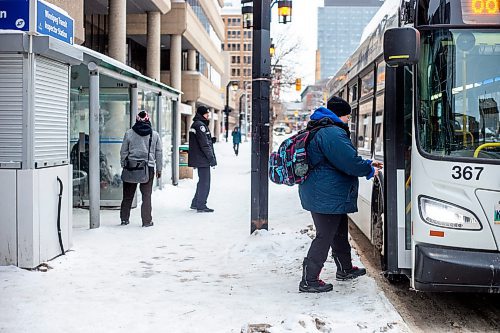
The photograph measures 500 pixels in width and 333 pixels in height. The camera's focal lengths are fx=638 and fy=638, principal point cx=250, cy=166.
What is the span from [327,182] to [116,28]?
60.2ft

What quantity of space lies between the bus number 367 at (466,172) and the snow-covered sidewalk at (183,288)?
4.18 ft

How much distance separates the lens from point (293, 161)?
244 inches

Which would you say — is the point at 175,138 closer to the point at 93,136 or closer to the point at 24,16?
the point at 93,136

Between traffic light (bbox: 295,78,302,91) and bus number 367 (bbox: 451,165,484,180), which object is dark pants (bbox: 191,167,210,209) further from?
traffic light (bbox: 295,78,302,91)

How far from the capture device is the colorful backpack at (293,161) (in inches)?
242

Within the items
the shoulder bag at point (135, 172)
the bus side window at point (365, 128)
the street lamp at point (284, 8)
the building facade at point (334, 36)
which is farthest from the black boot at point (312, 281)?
the building facade at point (334, 36)

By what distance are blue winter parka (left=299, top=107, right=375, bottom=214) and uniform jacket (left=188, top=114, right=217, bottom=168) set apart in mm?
6148

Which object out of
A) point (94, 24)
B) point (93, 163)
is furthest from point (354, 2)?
point (94, 24)

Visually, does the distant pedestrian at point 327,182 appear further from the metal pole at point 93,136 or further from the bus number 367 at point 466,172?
the metal pole at point 93,136

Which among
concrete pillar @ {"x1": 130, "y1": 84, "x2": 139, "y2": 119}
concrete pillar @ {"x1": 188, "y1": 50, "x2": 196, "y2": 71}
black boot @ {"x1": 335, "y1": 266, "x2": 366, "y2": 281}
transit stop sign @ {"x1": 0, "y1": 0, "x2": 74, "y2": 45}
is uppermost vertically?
concrete pillar @ {"x1": 188, "y1": 50, "x2": 196, "y2": 71}

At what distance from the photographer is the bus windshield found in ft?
17.5

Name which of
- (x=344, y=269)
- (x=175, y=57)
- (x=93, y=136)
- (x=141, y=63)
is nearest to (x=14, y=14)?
(x=93, y=136)

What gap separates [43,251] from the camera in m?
7.34

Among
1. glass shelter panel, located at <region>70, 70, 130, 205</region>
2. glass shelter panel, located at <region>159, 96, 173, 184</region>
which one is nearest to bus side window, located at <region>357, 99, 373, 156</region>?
glass shelter panel, located at <region>70, 70, 130, 205</region>
